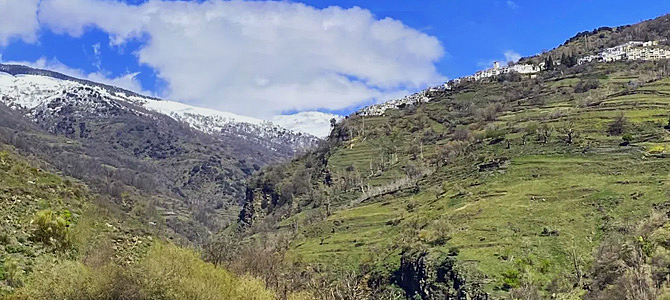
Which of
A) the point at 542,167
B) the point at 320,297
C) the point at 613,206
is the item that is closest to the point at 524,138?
the point at 542,167

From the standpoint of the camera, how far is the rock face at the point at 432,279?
219 feet

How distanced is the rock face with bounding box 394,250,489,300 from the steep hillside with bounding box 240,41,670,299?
0.58ft

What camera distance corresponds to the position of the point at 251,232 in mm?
153875

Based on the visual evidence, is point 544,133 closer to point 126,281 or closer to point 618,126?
point 618,126

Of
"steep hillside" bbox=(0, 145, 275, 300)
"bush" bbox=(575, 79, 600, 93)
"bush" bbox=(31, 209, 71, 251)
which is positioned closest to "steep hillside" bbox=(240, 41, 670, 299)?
"bush" bbox=(575, 79, 600, 93)

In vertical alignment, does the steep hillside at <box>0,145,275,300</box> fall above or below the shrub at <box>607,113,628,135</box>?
below

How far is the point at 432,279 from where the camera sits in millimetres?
72500

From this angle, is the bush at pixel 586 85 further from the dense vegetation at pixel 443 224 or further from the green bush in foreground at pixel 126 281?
the green bush in foreground at pixel 126 281

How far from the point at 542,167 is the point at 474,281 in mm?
30382

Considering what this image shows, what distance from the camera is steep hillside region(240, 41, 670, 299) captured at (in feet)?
219

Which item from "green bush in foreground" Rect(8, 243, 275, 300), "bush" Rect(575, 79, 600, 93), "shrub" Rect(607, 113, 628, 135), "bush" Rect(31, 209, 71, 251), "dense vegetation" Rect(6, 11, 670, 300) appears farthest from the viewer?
"bush" Rect(575, 79, 600, 93)

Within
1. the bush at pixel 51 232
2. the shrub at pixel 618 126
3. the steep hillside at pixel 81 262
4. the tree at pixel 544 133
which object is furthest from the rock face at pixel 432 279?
the bush at pixel 51 232

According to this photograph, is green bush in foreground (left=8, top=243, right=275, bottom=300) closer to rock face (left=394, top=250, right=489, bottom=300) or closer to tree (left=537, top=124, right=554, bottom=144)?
rock face (left=394, top=250, right=489, bottom=300)

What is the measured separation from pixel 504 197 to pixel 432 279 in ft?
61.9
